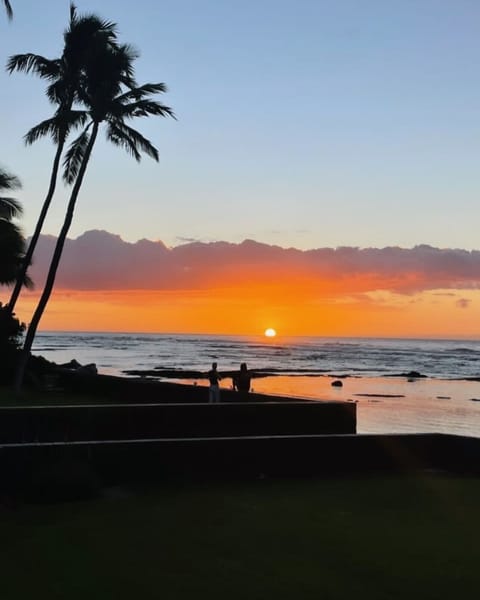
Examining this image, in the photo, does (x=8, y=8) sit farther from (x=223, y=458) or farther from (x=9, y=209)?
(x=9, y=209)

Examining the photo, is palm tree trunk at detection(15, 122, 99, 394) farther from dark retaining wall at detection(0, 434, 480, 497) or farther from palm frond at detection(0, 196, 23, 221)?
dark retaining wall at detection(0, 434, 480, 497)

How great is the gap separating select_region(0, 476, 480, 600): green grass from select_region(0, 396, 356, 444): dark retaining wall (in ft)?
13.8

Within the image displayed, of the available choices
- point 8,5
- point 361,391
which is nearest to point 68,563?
point 8,5

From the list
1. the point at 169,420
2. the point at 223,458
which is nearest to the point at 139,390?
the point at 169,420

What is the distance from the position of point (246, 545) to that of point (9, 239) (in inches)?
1008

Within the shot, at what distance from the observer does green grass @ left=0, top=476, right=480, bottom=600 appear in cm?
592

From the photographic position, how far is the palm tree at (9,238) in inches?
1188

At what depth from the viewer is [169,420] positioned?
46.1ft

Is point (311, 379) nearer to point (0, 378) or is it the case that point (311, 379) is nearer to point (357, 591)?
point (0, 378)

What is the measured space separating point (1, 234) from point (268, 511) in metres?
24.3

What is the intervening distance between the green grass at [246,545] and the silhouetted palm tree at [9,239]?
22.8 metres

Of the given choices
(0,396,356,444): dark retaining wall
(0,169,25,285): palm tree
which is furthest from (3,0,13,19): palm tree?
(0,169,25,285): palm tree

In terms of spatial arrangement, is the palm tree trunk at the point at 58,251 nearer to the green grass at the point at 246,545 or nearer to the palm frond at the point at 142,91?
the palm frond at the point at 142,91

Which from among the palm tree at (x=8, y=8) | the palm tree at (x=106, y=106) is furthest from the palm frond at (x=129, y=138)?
the palm tree at (x=8, y=8)
